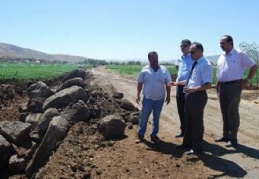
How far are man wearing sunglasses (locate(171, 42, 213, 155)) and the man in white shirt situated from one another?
0.95 m

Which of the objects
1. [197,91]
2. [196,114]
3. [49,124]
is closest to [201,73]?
[197,91]

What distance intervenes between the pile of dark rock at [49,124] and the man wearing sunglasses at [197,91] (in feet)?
7.89

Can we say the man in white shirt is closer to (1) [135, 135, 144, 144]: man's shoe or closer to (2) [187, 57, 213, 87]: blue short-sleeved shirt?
(2) [187, 57, 213, 87]: blue short-sleeved shirt

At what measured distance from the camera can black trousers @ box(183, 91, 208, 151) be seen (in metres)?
6.86

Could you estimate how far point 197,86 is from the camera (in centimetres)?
677

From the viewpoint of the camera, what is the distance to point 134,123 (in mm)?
10430

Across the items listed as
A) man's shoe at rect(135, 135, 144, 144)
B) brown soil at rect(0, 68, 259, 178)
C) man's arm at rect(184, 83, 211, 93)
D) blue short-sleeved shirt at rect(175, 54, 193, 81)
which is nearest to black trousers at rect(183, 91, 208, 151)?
man's arm at rect(184, 83, 211, 93)

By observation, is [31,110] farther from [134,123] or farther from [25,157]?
[134,123]

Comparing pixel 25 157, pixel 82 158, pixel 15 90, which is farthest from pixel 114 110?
pixel 15 90

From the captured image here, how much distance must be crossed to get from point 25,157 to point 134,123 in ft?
10.2

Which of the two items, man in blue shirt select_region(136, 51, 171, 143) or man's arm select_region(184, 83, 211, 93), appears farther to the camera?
man in blue shirt select_region(136, 51, 171, 143)

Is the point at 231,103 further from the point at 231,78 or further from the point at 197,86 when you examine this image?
the point at 197,86

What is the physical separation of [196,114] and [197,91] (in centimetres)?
43

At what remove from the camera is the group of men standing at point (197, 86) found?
268 inches
